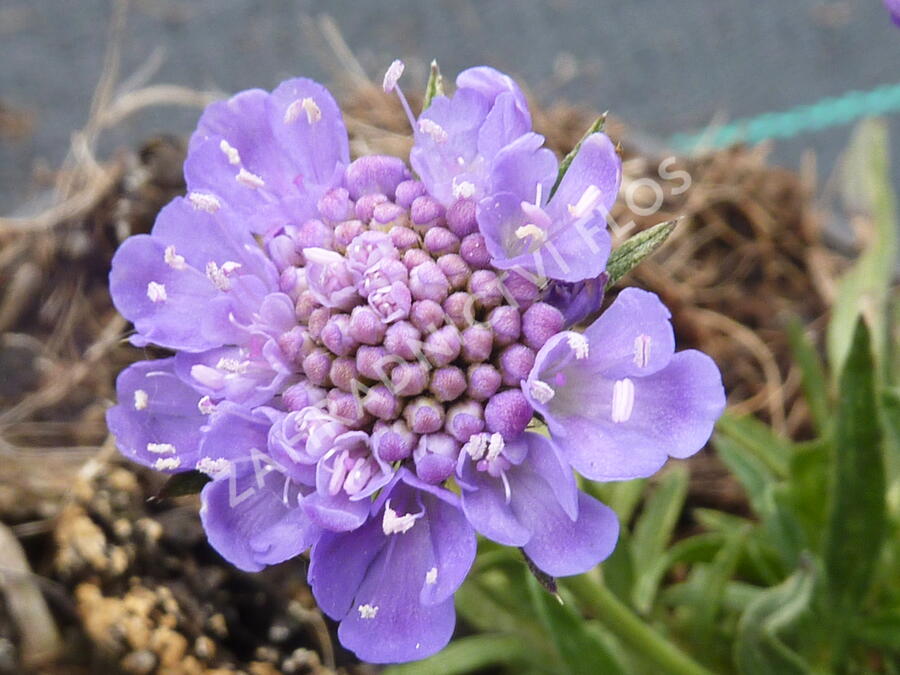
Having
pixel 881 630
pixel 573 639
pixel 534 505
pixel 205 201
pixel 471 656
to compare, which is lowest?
pixel 881 630

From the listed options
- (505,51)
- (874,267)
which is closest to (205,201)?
(874,267)

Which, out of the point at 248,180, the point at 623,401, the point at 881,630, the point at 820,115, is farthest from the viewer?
Answer: the point at 820,115

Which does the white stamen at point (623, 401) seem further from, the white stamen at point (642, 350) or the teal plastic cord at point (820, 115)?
the teal plastic cord at point (820, 115)

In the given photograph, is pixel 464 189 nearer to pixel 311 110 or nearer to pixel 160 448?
pixel 311 110

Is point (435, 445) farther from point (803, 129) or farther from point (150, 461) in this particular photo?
point (803, 129)

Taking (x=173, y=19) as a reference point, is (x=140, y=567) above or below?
below

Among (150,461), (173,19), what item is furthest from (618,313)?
(173,19)

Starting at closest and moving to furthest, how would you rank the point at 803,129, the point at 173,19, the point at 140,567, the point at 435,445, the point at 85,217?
the point at 435,445 < the point at 140,567 < the point at 85,217 < the point at 803,129 < the point at 173,19
